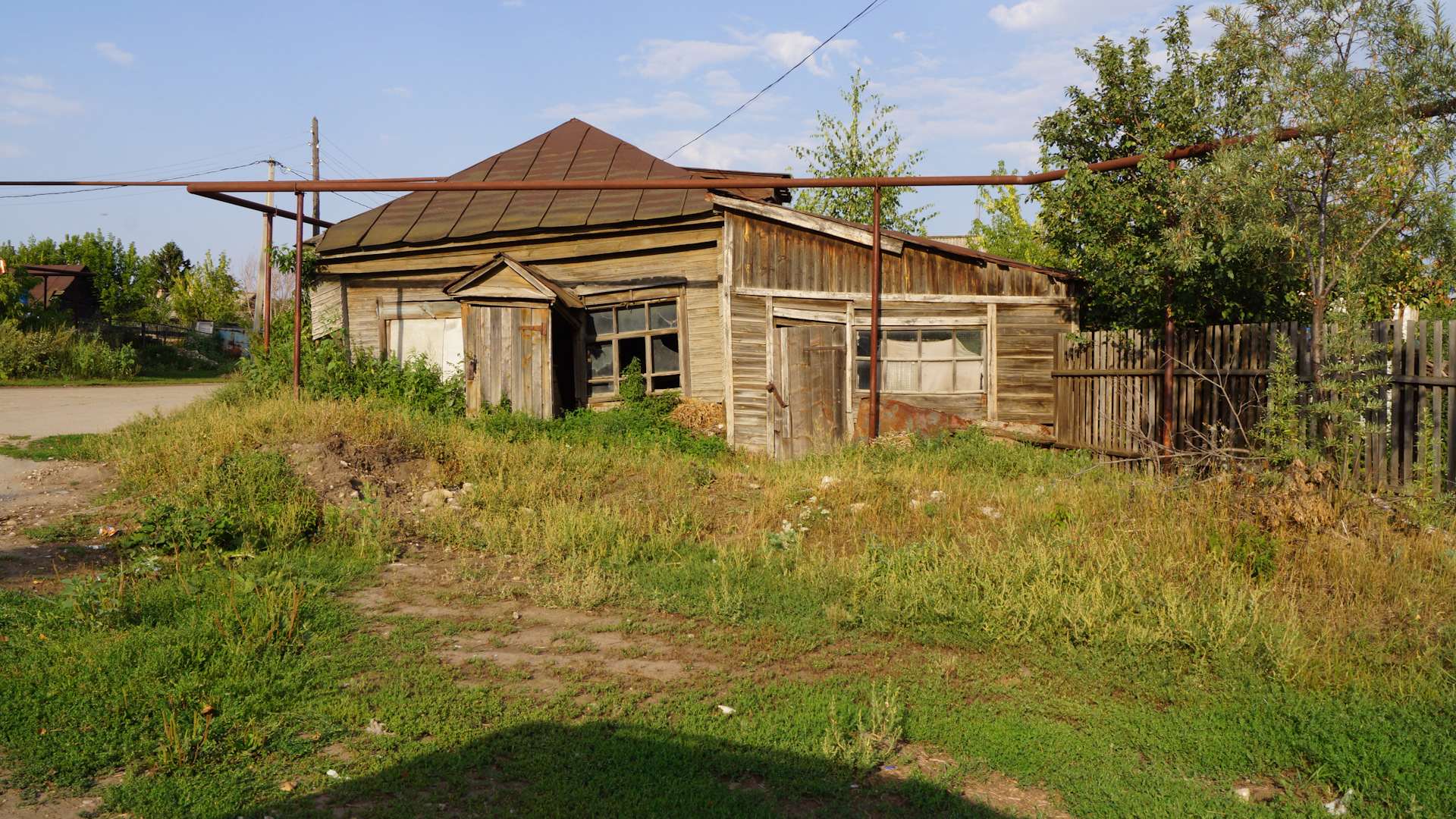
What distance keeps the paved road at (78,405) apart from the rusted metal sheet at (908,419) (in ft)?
Answer: 34.2

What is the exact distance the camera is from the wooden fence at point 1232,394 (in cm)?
705

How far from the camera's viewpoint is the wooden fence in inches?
278

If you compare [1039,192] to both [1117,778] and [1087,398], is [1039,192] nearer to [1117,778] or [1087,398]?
[1087,398]

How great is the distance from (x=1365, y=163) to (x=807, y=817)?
6.84 metres

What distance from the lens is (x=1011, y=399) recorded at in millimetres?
12188

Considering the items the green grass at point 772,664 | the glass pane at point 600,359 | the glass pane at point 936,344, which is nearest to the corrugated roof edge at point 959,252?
the glass pane at point 936,344

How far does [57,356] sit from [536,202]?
17.2 metres

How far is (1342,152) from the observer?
6.64 m

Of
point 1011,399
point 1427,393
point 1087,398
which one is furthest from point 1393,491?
point 1011,399

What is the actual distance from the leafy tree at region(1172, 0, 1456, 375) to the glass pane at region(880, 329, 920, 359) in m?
5.33

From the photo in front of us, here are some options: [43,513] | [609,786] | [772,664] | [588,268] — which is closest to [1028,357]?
[588,268]

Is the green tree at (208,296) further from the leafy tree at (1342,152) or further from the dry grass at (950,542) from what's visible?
the leafy tree at (1342,152)

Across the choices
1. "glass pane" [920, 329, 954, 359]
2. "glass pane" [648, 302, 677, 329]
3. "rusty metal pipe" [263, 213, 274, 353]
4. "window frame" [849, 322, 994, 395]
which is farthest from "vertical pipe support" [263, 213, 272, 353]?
"glass pane" [920, 329, 954, 359]

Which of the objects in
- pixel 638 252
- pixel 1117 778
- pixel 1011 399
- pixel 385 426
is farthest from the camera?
pixel 638 252
